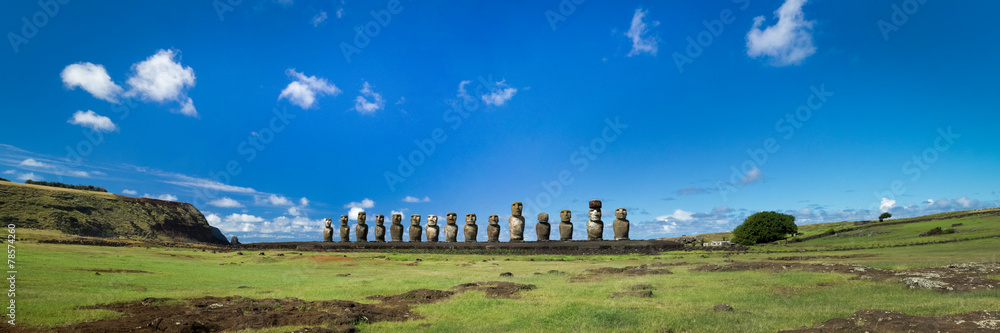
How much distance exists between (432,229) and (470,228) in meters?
3.95

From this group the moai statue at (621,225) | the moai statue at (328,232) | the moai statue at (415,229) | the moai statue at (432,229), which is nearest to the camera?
the moai statue at (621,225)

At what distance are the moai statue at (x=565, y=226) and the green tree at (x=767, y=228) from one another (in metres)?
28.6

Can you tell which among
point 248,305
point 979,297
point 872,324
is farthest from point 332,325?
point 979,297

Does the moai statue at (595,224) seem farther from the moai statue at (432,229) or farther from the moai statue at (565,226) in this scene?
the moai statue at (432,229)

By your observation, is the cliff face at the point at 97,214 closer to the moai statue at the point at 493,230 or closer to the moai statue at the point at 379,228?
the moai statue at the point at 379,228

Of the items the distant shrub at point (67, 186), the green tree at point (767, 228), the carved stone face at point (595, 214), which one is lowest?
the green tree at point (767, 228)

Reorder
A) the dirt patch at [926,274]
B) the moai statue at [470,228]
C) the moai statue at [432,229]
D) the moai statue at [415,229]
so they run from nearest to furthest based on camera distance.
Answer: the dirt patch at [926,274], the moai statue at [470,228], the moai statue at [432,229], the moai statue at [415,229]

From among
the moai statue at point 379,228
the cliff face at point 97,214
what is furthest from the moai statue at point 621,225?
the cliff face at point 97,214

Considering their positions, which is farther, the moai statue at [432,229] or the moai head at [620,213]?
the moai statue at [432,229]

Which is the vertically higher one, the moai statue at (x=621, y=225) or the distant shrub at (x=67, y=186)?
the distant shrub at (x=67, y=186)

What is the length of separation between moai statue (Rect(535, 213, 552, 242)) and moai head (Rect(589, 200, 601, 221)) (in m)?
3.41

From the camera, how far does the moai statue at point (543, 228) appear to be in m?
36.5

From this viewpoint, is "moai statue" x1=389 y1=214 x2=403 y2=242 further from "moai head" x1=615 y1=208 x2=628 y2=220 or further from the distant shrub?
the distant shrub

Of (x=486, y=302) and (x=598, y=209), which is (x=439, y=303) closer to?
(x=486, y=302)
